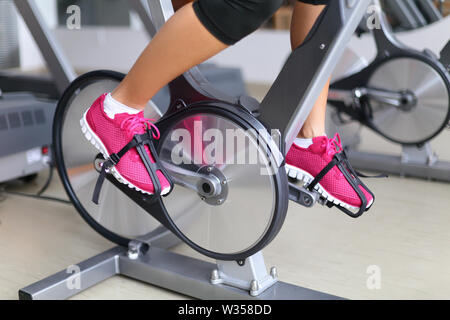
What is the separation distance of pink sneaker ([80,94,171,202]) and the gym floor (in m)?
0.33

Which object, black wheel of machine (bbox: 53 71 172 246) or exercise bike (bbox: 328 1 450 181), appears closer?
black wheel of machine (bbox: 53 71 172 246)

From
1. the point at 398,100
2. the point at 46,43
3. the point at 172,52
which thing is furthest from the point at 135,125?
the point at 398,100

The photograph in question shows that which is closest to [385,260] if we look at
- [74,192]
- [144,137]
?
[144,137]

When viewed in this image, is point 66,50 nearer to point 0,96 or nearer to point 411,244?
point 0,96

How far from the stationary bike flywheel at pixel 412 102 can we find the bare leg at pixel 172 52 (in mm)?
1437

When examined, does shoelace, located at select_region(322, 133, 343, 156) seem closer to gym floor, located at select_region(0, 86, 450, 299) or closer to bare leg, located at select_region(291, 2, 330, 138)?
bare leg, located at select_region(291, 2, 330, 138)

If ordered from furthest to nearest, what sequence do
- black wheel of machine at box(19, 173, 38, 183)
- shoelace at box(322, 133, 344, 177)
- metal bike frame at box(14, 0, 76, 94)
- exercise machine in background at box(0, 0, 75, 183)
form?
black wheel of machine at box(19, 173, 38, 183) < exercise machine in background at box(0, 0, 75, 183) < metal bike frame at box(14, 0, 76, 94) < shoelace at box(322, 133, 344, 177)

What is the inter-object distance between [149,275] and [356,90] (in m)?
1.41

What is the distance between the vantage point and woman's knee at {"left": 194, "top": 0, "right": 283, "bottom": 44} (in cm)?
104

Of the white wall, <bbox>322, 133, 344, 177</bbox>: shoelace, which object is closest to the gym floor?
<bbox>322, 133, 344, 177</bbox>: shoelace

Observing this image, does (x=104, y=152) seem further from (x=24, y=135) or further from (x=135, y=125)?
(x=24, y=135)

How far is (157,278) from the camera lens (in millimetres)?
1406

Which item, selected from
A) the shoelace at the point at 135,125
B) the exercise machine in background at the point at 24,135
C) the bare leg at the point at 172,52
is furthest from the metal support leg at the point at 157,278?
the exercise machine in background at the point at 24,135

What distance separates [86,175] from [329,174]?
2.33 ft
